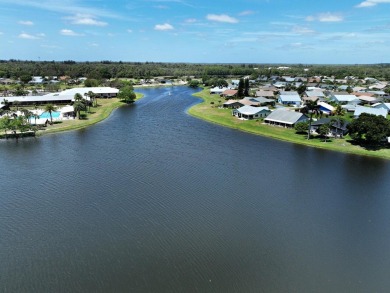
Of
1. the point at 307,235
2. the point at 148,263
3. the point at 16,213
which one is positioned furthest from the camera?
the point at 16,213

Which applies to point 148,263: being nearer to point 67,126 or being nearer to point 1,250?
point 1,250

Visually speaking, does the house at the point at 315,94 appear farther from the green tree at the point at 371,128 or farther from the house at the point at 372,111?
the green tree at the point at 371,128

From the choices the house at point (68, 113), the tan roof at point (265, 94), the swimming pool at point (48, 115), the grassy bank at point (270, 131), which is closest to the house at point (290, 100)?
the tan roof at point (265, 94)

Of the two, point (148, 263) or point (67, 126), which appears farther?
point (67, 126)

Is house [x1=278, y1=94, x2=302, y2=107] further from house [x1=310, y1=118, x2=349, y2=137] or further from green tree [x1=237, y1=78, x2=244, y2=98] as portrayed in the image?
house [x1=310, y1=118, x2=349, y2=137]

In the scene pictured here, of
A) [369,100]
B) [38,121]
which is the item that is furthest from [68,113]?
[369,100]

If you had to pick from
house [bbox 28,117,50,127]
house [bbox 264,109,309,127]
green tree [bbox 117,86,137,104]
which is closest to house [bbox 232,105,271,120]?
house [bbox 264,109,309,127]

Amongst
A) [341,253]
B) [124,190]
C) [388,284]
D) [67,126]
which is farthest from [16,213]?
[67,126]

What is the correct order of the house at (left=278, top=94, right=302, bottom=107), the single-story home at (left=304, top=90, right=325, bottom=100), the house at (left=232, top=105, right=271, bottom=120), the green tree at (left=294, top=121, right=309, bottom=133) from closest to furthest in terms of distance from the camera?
1. the green tree at (left=294, top=121, right=309, bottom=133)
2. the house at (left=232, top=105, right=271, bottom=120)
3. the house at (left=278, top=94, right=302, bottom=107)
4. the single-story home at (left=304, top=90, right=325, bottom=100)
